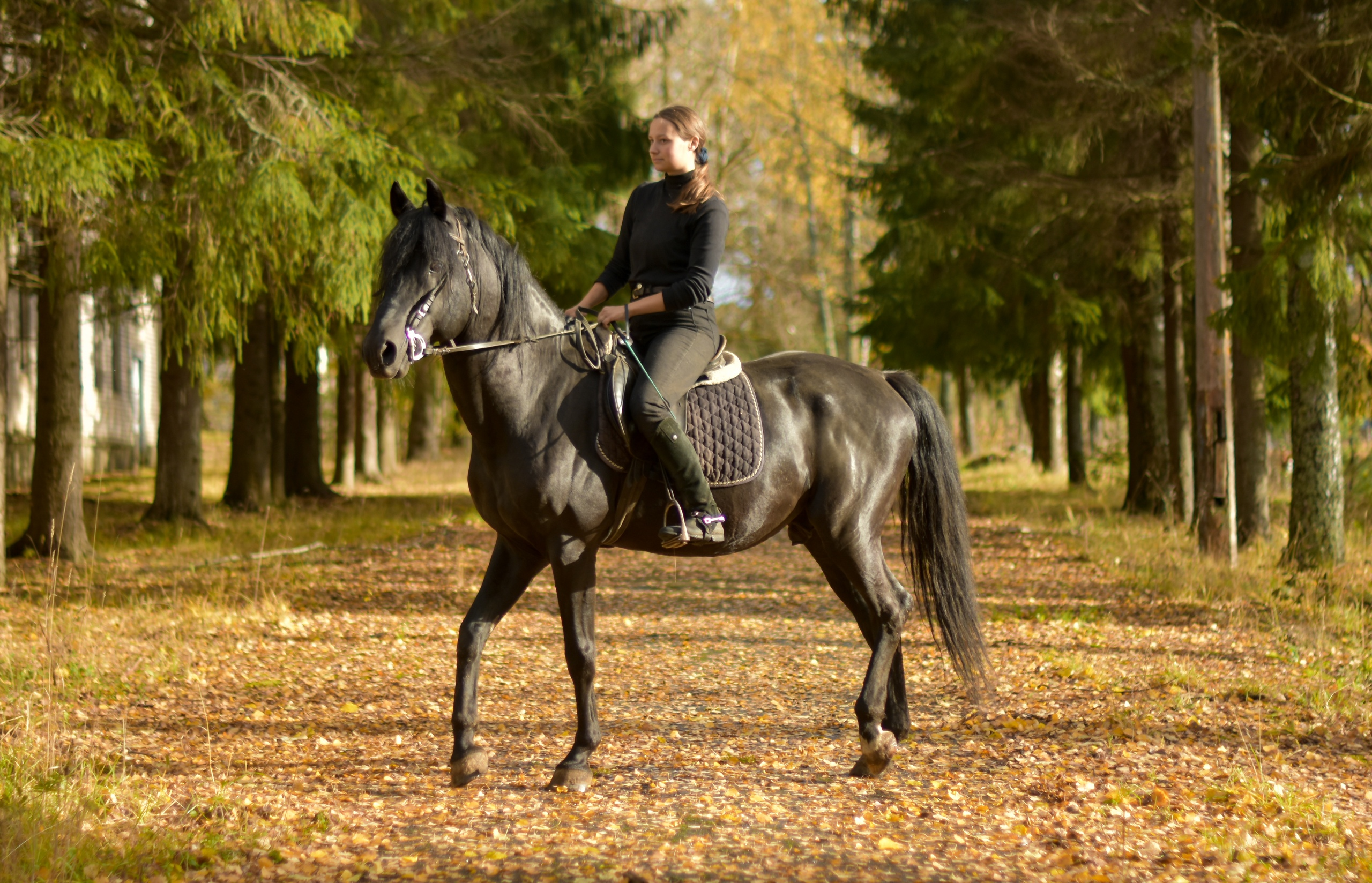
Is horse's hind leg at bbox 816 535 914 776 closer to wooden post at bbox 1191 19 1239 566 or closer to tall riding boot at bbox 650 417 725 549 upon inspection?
tall riding boot at bbox 650 417 725 549

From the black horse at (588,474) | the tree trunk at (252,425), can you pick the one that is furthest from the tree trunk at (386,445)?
the black horse at (588,474)

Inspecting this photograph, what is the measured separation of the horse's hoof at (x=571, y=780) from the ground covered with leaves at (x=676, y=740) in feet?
0.32

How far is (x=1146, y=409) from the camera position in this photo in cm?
1642

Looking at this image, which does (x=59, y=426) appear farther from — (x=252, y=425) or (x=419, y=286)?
(x=419, y=286)

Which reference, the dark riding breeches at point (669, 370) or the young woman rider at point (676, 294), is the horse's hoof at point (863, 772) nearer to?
the young woman rider at point (676, 294)

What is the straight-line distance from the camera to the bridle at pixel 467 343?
14.3 feet

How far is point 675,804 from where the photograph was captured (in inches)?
181

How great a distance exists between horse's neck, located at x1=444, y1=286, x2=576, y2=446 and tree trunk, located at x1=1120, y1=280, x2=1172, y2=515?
12928mm

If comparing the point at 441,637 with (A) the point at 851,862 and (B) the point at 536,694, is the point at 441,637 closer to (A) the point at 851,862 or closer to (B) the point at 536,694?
(B) the point at 536,694

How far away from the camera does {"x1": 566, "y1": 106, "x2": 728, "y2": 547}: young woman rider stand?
4.80m

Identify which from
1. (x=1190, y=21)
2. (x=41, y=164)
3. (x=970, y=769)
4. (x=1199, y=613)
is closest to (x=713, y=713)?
(x=970, y=769)

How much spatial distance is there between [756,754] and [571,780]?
3.41 feet

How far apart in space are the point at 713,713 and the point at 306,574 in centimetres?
610

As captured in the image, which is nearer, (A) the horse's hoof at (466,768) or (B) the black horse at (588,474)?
(B) the black horse at (588,474)
